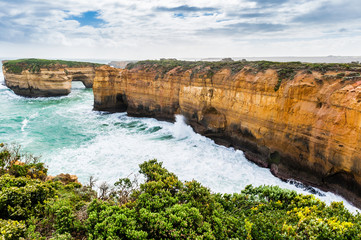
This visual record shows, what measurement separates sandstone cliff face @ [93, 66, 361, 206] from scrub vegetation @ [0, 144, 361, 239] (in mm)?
6073

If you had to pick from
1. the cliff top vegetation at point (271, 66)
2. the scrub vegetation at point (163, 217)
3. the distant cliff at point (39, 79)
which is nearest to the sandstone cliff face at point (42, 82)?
the distant cliff at point (39, 79)

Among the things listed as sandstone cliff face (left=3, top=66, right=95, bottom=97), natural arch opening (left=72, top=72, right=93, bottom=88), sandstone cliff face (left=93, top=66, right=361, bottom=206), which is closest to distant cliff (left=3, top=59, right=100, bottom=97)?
sandstone cliff face (left=3, top=66, right=95, bottom=97)

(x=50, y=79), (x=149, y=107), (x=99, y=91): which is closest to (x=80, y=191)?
(x=149, y=107)

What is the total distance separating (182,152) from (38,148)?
12.8m

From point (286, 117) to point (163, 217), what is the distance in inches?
472

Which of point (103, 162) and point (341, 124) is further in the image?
point (103, 162)

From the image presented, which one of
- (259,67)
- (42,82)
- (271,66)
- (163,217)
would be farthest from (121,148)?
(42,82)

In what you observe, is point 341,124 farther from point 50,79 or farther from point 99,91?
point 50,79

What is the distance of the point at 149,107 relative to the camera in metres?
26.5

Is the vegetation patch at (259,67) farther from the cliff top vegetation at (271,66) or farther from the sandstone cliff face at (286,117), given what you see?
the sandstone cliff face at (286,117)

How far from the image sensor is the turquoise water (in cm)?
1398

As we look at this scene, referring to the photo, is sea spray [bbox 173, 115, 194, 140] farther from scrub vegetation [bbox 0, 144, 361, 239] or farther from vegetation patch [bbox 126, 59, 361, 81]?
scrub vegetation [bbox 0, 144, 361, 239]

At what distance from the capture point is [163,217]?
5543 millimetres

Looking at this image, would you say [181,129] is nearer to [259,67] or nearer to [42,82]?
[259,67]
